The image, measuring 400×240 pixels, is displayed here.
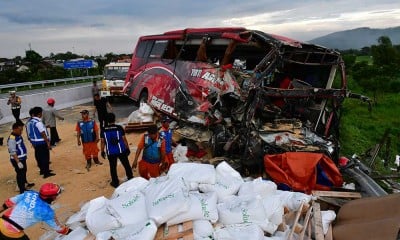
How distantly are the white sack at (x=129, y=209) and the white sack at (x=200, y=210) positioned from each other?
383 mm

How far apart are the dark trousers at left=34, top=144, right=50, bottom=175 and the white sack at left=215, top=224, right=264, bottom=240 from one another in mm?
4235

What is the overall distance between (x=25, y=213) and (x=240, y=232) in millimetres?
2183

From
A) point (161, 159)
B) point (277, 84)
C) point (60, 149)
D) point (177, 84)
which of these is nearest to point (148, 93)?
point (177, 84)

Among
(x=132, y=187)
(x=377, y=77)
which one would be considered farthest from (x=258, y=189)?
(x=377, y=77)

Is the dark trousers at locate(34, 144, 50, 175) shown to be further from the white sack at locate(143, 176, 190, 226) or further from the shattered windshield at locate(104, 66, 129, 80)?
the shattered windshield at locate(104, 66, 129, 80)

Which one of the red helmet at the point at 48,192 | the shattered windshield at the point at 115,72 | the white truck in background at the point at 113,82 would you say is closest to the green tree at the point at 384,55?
the shattered windshield at the point at 115,72

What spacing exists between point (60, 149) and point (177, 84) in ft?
10.6

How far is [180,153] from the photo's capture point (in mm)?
7445

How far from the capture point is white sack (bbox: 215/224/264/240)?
404 centimetres

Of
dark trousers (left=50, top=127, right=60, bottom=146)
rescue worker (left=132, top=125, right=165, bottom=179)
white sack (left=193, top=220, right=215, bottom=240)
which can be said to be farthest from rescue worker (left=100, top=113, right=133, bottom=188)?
dark trousers (left=50, top=127, right=60, bottom=146)

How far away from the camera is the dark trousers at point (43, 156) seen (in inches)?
279

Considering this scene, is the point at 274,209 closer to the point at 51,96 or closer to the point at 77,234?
the point at 77,234

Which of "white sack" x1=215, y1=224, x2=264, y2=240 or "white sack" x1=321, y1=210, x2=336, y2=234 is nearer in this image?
"white sack" x1=215, y1=224, x2=264, y2=240

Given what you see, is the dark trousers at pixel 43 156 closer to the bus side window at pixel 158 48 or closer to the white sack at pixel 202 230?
the white sack at pixel 202 230
